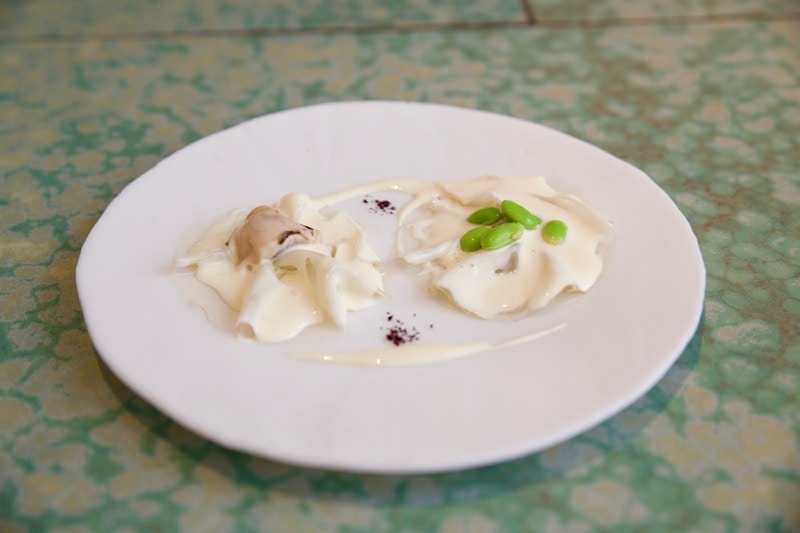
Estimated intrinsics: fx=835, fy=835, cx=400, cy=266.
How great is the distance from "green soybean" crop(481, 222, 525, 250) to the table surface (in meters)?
0.33

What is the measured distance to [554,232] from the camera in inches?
55.5

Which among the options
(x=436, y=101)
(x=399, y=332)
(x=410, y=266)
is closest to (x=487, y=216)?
(x=410, y=266)

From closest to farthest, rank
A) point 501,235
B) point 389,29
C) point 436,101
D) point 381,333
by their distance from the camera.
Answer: point 381,333 → point 501,235 → point 436,101 → point 389,29

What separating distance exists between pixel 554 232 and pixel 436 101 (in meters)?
0.75

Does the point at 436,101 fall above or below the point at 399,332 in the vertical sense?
below

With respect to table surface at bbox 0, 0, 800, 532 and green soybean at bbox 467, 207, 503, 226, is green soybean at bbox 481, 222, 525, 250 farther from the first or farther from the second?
table surface at bbox 0, 0, 800, 532

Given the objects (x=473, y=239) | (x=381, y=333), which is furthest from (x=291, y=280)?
(x=473, y=239)

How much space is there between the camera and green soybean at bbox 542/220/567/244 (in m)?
1.41

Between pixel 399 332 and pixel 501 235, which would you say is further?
pixel 501 235

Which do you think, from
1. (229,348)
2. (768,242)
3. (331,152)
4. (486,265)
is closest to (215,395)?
(229,348)

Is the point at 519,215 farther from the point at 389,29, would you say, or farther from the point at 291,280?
the point at 389,29

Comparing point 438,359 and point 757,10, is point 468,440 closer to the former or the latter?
point 438,359

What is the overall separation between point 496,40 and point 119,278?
1.38 meters

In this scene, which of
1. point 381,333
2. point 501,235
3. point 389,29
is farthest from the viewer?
point 389,29
